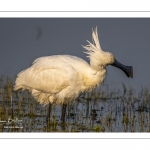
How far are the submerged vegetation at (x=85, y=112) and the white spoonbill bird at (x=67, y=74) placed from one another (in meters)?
0.54

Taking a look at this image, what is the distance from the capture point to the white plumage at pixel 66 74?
1505cm

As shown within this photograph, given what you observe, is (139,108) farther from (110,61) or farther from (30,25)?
(30,25)

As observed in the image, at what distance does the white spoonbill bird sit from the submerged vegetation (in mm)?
538

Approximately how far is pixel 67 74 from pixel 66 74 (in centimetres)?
2

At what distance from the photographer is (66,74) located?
1511 centimetres

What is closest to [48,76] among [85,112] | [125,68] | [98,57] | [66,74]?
[66,74]

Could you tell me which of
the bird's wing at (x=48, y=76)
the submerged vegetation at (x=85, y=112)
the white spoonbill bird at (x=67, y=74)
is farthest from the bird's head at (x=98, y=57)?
the submerged vegetation at (x=85, y=112)

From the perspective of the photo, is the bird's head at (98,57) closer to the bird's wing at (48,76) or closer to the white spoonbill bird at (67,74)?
the white spoonbill bird at (67,74)

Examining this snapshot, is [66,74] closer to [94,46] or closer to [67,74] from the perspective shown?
[67,74]

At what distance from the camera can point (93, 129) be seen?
14.5 m

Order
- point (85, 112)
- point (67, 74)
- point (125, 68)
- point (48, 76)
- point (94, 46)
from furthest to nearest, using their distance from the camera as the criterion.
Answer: point (85, 112) → point (48, 76) → point (125, 68) → point (67, 74) → point (94, 46)

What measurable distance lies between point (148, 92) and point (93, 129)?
12.6 ft
